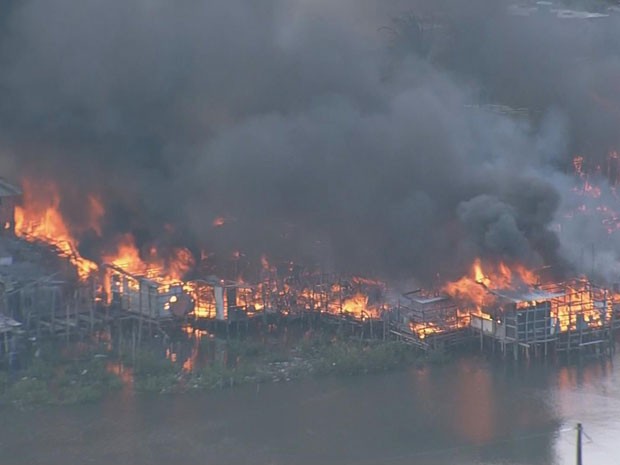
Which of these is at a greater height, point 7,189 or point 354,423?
point 7,189

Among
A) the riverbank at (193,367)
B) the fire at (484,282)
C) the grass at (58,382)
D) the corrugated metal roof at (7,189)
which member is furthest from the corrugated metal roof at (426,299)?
the corrugated metal roof at (7,189)

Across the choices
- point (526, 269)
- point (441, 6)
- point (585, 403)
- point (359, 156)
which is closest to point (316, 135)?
point (359, 156)

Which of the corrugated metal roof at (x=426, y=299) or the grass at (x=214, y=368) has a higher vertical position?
the corrugated metal roof at (x=426, y=299)

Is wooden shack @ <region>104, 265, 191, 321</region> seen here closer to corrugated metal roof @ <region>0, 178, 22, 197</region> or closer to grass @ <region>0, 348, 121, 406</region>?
grass @ <region>0, 348, 121, 406</region>

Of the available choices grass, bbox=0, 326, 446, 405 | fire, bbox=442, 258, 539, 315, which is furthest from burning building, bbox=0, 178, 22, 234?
fire, bbox=442, 258, 539, 315

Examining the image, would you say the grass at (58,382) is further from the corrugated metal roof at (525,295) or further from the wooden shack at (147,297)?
the corrugated metal roof at (525,295)

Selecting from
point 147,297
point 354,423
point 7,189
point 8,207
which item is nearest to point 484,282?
point 354,423

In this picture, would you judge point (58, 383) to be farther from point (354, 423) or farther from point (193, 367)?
point (354, 423)
